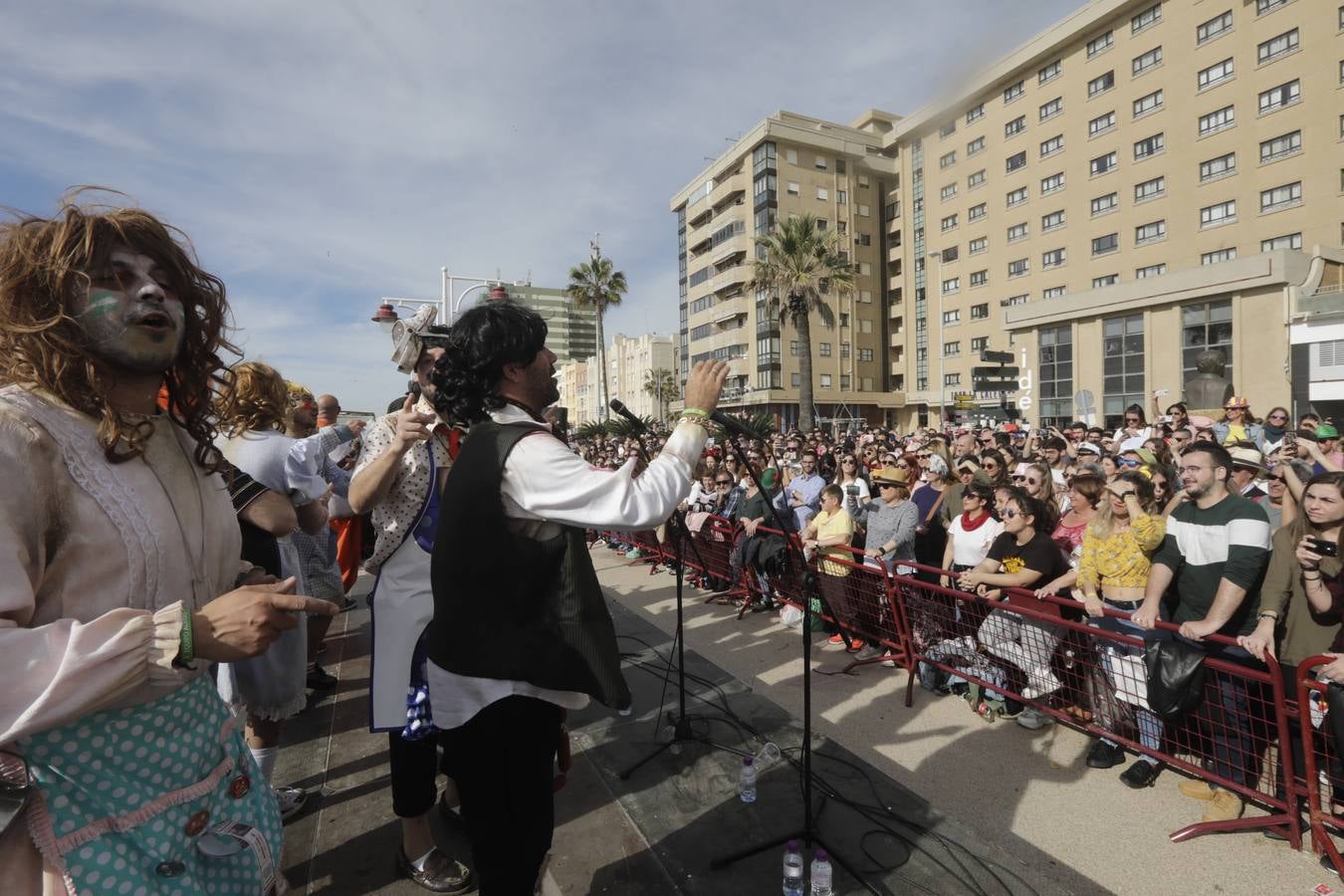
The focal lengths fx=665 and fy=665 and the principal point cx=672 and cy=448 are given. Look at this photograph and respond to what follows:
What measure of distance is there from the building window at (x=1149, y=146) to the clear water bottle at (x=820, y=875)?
131 ft

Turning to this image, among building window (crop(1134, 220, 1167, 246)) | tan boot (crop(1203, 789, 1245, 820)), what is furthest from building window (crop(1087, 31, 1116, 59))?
tan boot (crop(1203, 789, 1245, 820))

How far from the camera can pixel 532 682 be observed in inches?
76.1

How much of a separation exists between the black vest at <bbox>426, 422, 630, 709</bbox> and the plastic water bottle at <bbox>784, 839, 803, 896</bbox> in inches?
48.1

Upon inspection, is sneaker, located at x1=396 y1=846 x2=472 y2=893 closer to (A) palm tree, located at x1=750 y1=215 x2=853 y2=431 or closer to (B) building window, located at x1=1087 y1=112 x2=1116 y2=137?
(A) palm tree, located at x1=750 y1=215 x2=853 y2=431

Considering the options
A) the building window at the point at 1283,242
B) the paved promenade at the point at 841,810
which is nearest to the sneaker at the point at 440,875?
the paved promenade at the point at 841,810

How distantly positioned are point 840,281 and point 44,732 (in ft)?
98.3

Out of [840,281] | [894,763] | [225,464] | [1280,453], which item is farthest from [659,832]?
[840,281]

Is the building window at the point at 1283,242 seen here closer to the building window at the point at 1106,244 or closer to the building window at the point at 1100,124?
the building window at the point at 1106,244

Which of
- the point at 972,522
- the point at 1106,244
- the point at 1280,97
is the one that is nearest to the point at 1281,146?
the point at 1280,97

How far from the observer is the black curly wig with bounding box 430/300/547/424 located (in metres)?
2.08

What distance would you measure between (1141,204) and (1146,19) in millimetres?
8937

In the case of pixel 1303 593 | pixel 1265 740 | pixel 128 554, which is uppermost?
pixel 128 554

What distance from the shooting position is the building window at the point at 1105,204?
33.4 metres

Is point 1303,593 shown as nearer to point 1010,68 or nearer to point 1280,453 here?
point 1280,453
